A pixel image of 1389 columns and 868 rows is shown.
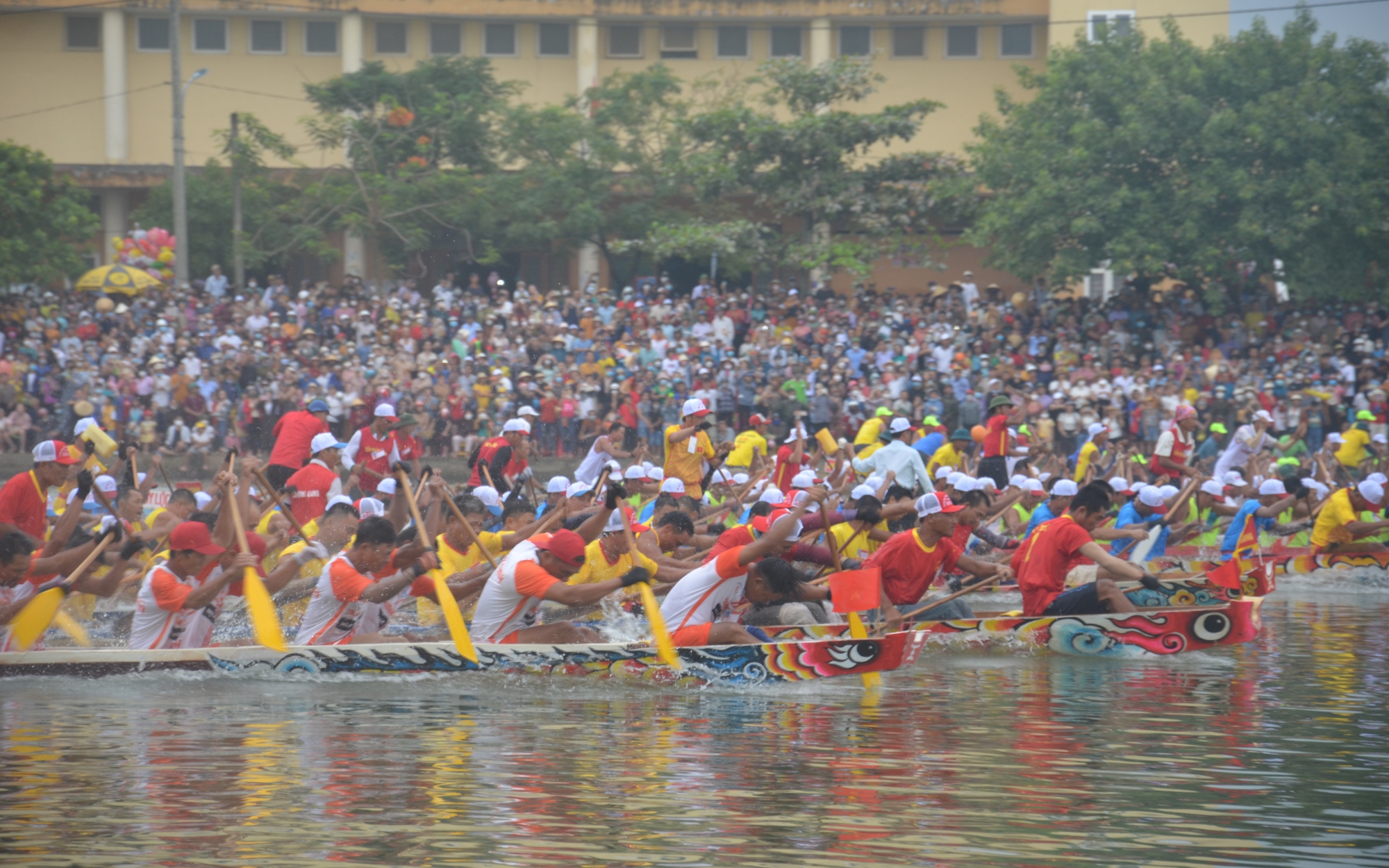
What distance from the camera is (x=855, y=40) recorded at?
3528 cm

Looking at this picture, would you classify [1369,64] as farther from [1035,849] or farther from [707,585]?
[1035,849]

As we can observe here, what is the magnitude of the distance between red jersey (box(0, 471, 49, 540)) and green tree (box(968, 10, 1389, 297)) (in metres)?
17.5

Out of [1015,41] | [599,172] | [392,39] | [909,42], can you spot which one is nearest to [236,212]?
[599,172]

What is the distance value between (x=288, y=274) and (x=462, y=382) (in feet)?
37.2

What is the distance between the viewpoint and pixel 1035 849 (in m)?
5.98

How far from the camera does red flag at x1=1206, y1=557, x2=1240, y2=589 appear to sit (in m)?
12.1

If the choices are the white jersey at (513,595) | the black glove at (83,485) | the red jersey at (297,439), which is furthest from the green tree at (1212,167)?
the black glove at (83,485)

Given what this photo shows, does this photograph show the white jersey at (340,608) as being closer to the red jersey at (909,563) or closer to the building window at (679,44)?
the red jersey at (909,563)

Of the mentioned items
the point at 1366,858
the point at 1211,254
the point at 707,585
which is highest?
the point at 1211,254

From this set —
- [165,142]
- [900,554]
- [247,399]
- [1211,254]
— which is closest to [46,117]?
[165,142]

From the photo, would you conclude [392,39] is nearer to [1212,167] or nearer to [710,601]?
[1212,167]

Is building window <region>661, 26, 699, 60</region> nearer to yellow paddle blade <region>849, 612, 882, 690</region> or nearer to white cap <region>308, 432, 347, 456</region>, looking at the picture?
white cap <region>308, 432, 347, 456</region>

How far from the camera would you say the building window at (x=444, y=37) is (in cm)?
3519

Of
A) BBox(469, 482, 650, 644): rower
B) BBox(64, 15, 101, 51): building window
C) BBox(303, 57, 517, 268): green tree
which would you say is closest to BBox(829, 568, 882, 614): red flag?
BBox(469, 482, 650, 644): rower
